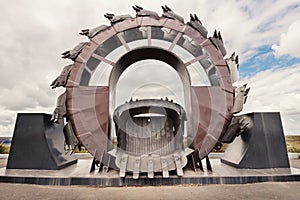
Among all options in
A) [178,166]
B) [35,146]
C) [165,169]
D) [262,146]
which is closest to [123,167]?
[165,169]

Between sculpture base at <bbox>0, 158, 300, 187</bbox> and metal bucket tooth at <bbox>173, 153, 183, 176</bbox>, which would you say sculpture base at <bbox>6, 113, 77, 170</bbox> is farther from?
metal bucket tooth at <bbox>173, 153, 183, 176</bbox>

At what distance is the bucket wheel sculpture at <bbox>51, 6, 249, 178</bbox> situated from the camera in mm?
6773

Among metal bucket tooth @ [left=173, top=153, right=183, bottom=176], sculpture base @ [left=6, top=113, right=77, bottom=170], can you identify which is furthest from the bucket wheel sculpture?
sculpture base @ [left=6, top=113, right=77, bottom=170]

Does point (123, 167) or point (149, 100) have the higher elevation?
point (149, 100)

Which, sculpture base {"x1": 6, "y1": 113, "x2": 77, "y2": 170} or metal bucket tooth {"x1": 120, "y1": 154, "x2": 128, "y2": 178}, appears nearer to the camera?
metal bucket tooth {"x1": 120, "y1": 154, "x2": 128, "y2": 178}

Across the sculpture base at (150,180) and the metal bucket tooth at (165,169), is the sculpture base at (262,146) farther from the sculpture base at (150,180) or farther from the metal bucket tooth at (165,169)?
the metal bucket tooth at (165,169)

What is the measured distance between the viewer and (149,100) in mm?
7375

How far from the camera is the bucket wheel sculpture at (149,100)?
6.77 m

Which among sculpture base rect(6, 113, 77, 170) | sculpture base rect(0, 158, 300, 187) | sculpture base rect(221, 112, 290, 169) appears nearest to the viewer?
sculpture base rect(0, 158, 300, 187)

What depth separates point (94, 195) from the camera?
4.80 m

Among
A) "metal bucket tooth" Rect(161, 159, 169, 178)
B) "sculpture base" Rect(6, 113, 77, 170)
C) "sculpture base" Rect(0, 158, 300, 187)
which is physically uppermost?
"sculpture base" Rect(6, 113, 77, 170)

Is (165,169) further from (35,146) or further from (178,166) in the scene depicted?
(35,146)

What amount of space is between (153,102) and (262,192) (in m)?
4.25

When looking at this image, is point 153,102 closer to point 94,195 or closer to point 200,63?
point 200,63
